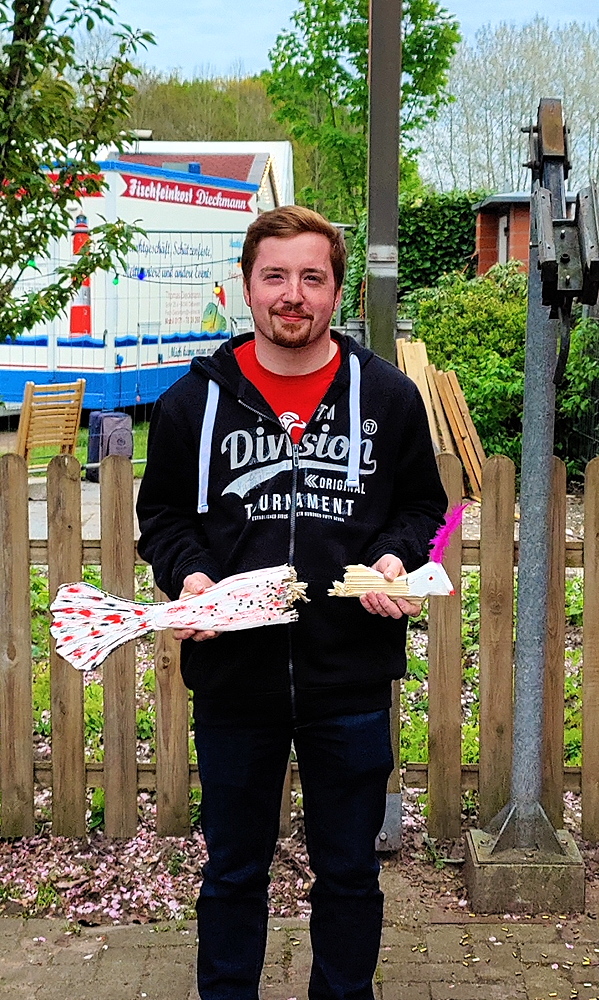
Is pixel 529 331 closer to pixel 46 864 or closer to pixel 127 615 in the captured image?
pixel 127 615

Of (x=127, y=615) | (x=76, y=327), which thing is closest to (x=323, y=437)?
(x=127, y=615)

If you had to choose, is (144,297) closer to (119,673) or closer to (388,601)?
(119,673)

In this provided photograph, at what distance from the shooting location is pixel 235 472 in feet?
8.20

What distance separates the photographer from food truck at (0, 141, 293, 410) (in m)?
13.9

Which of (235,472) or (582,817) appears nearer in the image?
(235,472)

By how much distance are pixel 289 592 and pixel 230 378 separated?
519 mm

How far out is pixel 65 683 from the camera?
3.75 m

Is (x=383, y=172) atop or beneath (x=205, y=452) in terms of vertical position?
atop

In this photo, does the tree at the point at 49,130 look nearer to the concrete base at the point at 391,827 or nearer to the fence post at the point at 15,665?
the fence post at the point at 15,665

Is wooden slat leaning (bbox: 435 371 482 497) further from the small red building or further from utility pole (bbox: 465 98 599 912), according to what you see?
the small red building

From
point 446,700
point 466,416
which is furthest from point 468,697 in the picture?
point 466,416

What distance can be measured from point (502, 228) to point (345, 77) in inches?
179

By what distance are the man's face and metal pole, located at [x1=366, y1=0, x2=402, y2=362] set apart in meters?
1.32

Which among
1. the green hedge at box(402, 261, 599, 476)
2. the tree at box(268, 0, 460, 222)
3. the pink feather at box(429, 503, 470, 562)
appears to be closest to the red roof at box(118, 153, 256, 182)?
A: the tree at box(268, 0, 460, 222)
